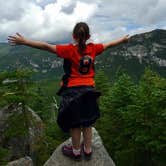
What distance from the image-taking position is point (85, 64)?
31.7 ft

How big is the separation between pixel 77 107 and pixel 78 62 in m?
1.04

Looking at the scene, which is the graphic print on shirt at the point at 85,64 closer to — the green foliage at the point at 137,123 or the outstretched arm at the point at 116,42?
the outstretched arm at the point at 116,42

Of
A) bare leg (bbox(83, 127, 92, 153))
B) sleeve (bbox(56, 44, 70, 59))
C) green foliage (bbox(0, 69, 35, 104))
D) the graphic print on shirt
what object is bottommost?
green foliage (bbox(0, 69, 35, 104))

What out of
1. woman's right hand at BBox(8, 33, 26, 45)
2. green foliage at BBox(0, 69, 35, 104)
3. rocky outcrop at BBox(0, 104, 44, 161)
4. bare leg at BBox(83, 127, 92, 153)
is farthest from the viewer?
rocky outcrop at BBox(0, 104, 44, 161)

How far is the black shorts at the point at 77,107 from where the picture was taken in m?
9.88

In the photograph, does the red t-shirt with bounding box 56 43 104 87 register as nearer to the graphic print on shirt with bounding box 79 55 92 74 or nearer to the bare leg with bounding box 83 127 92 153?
the graphic print on shirt with bounding box 79 55 92 74

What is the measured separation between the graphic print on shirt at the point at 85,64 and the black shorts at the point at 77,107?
0.40 metres

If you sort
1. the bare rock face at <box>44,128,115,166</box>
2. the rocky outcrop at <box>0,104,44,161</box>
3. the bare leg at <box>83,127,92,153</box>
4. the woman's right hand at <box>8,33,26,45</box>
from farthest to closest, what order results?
the rocky outcrop at <box>0,104,44,161</box>, the bare rock face at <box>44,128,115,166</box>, the bare leg at <box>83,127,92,153</box>, the woman's right hand at <box>8,33,26,45</box>

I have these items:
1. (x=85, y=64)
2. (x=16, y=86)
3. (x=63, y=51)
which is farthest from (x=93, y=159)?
(x=16, y=86)

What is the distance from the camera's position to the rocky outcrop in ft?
98.1

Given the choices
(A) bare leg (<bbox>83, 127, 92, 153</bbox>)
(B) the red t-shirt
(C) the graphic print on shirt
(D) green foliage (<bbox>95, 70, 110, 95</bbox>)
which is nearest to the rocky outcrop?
(D) green foliage (<bbox>95, 70, 110, 95</bbox>)

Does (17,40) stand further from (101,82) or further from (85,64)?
(101,82)

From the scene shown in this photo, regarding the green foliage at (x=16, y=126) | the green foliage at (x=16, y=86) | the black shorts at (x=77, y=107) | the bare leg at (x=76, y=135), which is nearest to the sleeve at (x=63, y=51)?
the black shorts at (x=77, y=107)

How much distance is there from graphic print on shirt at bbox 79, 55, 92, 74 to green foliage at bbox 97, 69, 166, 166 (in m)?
20.5
